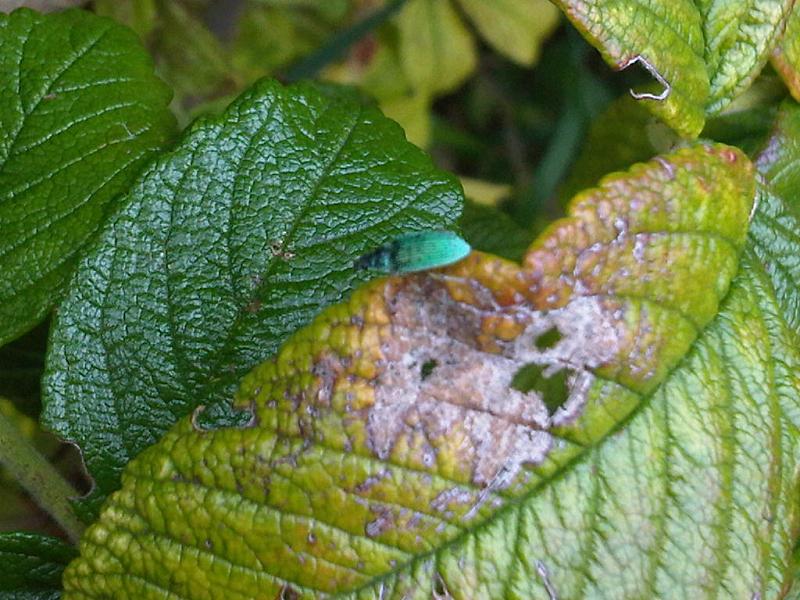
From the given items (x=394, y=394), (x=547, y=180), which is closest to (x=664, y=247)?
(x=394, y=394)

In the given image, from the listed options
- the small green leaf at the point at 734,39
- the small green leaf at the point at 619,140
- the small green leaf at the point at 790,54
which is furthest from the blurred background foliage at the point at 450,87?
the small green leaf at the point at 734,39

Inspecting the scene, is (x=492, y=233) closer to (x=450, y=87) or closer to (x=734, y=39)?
(x=734, y=39)

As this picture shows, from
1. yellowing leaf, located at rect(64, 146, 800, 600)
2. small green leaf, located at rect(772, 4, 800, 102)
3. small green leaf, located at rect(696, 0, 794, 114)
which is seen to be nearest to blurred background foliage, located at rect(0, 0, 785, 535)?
small green leaf, located at rect(772, 4, 800, 102)

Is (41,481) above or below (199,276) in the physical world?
below

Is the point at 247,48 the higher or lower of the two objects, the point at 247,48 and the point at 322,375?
the higher

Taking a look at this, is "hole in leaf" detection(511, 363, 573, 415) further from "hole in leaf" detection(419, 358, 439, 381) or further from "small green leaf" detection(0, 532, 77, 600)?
"small green leaf" detection(0, 532, 77, 600)

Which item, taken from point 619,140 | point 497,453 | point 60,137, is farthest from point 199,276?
point 619,140

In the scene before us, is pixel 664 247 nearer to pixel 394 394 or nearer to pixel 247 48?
pixel 394 394
